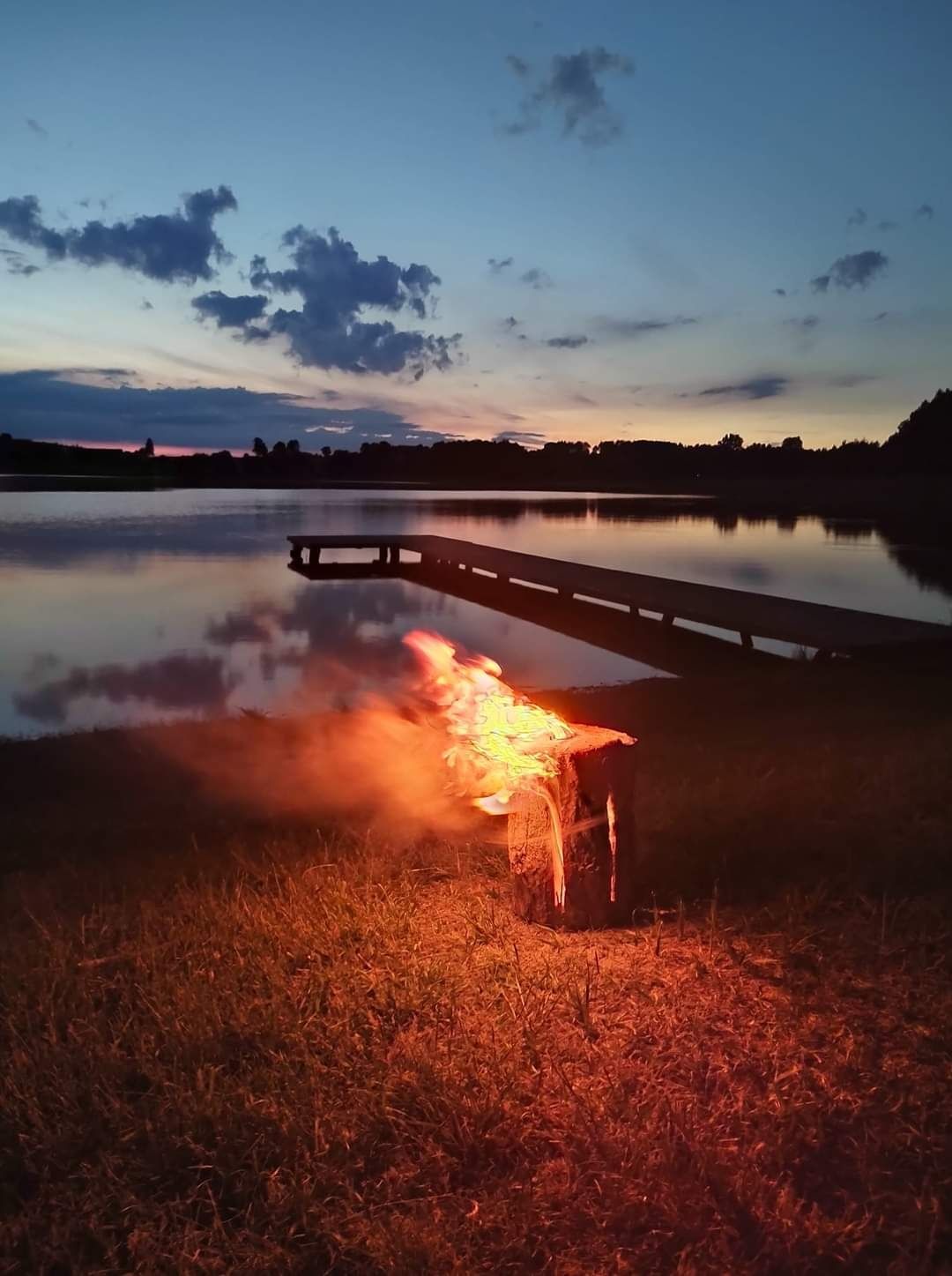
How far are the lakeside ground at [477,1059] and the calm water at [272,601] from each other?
904cm

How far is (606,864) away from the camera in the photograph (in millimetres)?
3893

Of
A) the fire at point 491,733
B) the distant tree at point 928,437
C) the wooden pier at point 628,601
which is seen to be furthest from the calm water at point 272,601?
the distant tree at point 928,437

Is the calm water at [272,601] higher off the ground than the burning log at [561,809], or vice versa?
the burning log at [561,809]

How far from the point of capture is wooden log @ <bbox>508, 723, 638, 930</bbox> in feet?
12.3

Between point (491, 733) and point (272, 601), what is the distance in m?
21.0

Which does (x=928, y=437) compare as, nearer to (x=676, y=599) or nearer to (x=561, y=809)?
(x=676, y=599)

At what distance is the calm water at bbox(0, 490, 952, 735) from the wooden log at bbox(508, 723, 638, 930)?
941cm

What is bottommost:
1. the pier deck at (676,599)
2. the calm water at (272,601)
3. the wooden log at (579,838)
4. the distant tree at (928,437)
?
the calm water at (272,601)

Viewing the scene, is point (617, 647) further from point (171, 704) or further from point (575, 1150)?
point (575, 1150)

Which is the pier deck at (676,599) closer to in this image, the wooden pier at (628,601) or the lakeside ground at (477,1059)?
the wooden pier at (628,601)

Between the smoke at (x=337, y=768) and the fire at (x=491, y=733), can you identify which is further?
the smoke at (x=337, y=768)

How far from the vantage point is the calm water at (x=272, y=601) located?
14.8 m

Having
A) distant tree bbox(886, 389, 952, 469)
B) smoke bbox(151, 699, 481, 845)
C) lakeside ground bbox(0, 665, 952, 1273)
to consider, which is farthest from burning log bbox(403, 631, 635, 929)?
distant tree bbox(886, 389, 952, 469)

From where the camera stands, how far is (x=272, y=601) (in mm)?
24422
